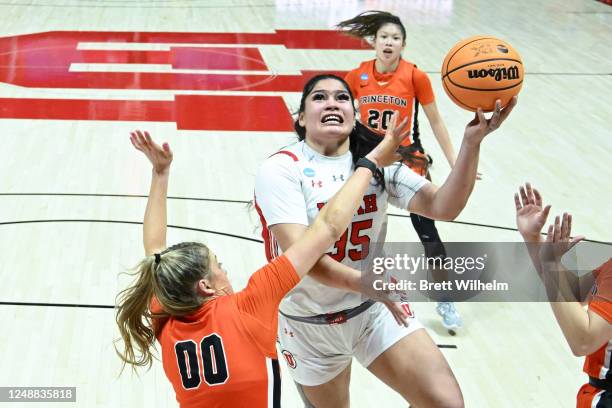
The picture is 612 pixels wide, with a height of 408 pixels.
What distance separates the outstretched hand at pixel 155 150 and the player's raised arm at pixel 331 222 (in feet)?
2.48

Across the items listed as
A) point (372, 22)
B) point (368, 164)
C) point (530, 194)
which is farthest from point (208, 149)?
point (530, 194)

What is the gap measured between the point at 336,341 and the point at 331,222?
2.91ft

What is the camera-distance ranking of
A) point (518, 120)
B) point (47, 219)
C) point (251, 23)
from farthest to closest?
point (251, 23)
point (518, 120)
point (47, 219)

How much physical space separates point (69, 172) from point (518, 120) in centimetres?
510

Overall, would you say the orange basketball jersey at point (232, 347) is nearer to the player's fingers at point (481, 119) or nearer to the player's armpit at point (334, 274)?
the player's armpit at point (334, 274)

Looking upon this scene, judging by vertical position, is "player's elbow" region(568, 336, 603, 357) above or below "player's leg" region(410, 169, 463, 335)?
above

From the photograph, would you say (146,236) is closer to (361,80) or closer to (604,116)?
(361,80)

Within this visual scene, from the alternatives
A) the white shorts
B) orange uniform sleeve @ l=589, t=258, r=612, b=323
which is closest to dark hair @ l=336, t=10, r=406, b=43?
the white shorts

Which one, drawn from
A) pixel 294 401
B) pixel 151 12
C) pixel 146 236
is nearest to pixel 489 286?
pixel 294 401

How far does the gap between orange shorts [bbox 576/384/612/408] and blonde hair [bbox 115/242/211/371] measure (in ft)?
5.08

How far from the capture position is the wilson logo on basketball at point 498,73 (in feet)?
12.2

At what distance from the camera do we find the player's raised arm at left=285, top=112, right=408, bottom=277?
3.22 m

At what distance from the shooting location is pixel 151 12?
52.7ft

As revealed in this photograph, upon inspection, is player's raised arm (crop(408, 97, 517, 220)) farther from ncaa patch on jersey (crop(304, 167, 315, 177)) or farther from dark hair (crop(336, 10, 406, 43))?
dark hair (crop(336, 10, 406, 43))
